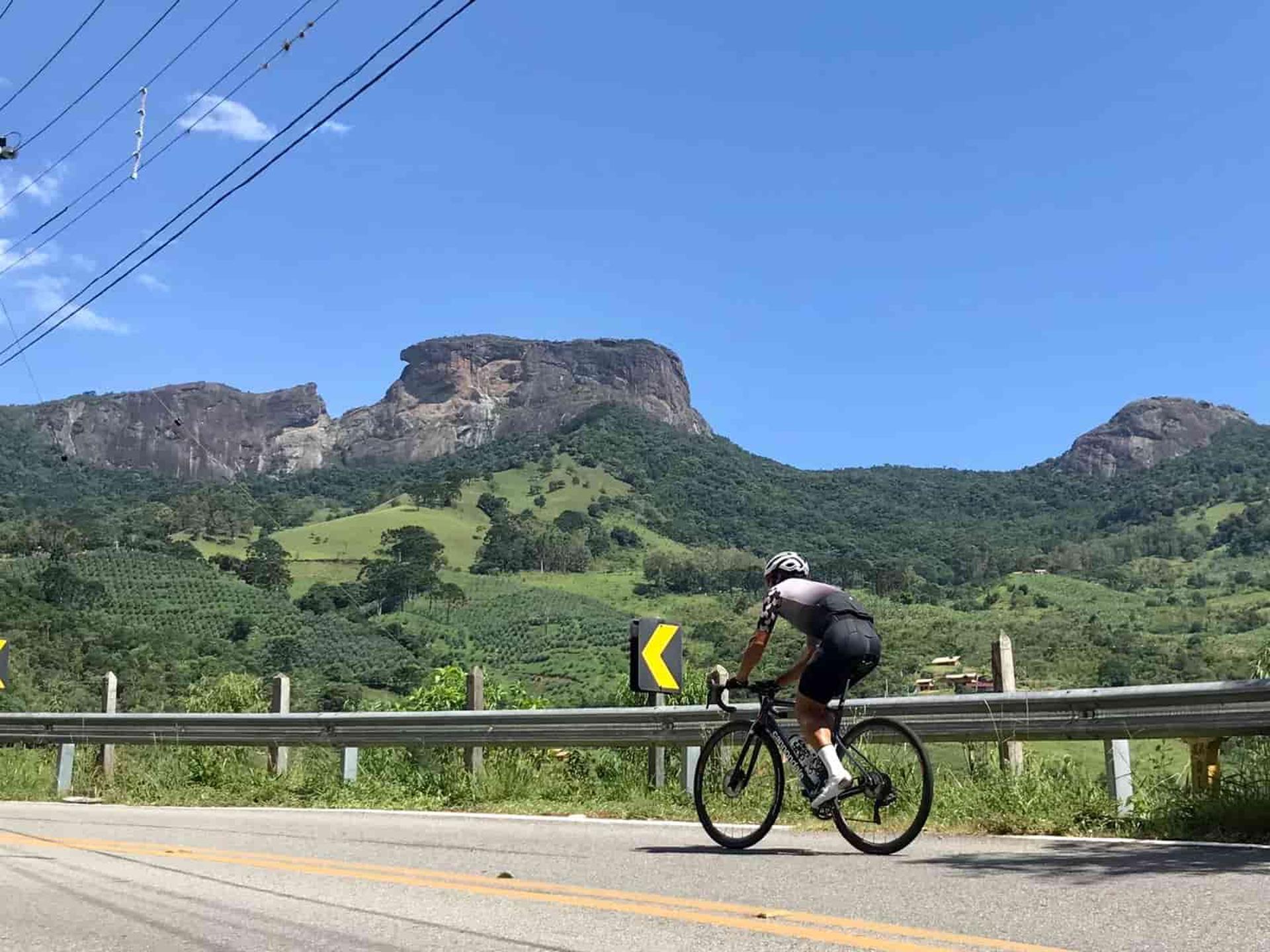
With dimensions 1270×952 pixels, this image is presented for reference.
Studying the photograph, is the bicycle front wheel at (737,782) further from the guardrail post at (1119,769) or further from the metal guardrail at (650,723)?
the guardrail post at (1119,769)

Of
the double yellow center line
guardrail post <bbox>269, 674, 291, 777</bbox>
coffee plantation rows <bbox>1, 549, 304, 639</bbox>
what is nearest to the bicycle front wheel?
the double yellow center line

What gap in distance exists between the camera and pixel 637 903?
506cm

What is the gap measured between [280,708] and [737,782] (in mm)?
7770

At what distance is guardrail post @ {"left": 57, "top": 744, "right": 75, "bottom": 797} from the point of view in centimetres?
1455

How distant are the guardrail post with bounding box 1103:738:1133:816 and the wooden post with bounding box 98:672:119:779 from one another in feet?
39.0

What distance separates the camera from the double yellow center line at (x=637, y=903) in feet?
13.3

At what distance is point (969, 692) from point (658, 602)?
462 feet

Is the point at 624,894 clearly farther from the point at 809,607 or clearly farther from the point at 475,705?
the point at 475,705

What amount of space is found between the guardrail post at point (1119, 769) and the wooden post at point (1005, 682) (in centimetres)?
61

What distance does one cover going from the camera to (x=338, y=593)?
464 ft

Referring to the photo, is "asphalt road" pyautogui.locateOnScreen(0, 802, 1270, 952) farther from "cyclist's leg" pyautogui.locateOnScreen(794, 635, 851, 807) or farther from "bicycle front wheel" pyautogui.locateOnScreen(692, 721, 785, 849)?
"cyclist's leg" pyautogui.locateOnScreen(794, 635, 851, 807)

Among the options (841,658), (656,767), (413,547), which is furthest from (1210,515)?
(841,658)

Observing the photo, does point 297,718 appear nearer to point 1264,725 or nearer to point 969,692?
point 969,692

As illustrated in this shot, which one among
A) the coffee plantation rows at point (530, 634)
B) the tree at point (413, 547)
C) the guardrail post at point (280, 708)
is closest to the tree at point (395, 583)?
the coffee plantation rows at point (530, 634)
